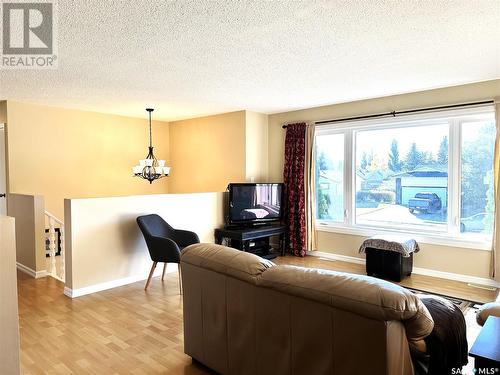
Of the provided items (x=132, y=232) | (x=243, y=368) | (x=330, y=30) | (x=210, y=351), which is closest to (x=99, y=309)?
(x=132, y=232)

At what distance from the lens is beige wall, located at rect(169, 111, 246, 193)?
5.91 m

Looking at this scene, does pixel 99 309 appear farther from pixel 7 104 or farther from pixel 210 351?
pixel 7 104

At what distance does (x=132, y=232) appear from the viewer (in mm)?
4391

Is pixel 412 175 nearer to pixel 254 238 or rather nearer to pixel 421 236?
pixel 421 236

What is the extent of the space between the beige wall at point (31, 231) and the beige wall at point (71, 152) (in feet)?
1.74

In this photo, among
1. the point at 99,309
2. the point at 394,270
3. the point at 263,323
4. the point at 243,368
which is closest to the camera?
the point at 263,323

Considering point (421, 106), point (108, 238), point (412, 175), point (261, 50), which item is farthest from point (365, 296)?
point (421, 106)

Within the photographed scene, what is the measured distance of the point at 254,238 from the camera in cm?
517

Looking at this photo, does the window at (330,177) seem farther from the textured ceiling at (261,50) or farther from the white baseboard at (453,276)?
the textured ceiling at (261,50)

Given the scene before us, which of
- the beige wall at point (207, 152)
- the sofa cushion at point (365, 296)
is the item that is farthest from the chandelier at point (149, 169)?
the sofa cushion at point (365, 296)

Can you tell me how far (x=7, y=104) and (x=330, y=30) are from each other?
465 centimetres

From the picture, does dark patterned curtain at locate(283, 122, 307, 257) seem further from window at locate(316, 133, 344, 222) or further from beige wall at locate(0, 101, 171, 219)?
beige wall at locate(0, 101, 171, 219)

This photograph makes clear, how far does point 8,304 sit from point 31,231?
10.6 ft

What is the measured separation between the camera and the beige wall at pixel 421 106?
Result: 4.11 metres
